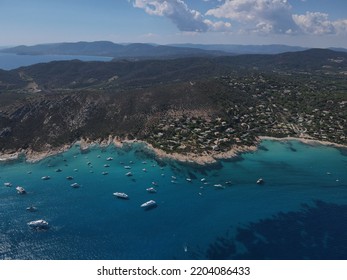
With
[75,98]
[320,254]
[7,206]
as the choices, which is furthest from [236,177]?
[75,98]

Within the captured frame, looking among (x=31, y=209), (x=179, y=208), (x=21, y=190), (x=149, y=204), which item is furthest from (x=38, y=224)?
(x=179, y=208)

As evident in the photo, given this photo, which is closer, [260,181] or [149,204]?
[149,204]

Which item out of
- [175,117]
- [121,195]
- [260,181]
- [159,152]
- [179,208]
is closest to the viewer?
[179,208]

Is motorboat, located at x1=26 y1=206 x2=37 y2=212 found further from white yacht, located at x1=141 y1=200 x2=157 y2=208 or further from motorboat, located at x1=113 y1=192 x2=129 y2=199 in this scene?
white yacht, located at x1=141 y1=200 x2=157 y2=208

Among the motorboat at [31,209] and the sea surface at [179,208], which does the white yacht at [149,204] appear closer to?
the sea surface at [179,208]

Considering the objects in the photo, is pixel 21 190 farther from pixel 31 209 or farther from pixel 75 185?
pixel 75 185
